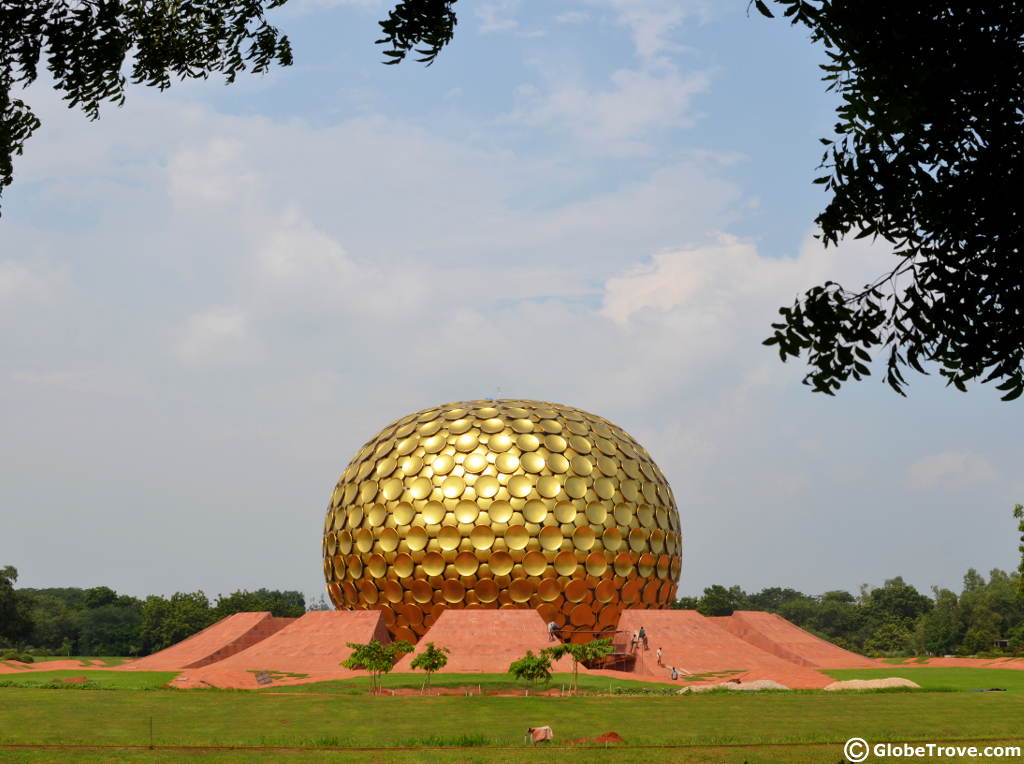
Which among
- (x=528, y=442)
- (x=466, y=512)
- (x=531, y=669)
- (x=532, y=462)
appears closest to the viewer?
(x=531, y=669)

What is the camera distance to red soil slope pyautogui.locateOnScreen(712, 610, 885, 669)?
98.7 ft

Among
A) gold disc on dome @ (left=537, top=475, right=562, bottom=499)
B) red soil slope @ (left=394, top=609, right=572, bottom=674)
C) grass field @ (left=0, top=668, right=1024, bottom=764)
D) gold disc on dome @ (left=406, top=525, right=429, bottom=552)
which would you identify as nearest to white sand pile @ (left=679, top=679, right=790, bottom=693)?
grass field @ (left=0, top=668, right=1024, bottom=764)

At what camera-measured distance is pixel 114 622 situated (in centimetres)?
6075

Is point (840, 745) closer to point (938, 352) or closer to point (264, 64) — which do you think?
point (938, 352)

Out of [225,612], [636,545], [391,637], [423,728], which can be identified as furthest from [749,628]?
[225,612]

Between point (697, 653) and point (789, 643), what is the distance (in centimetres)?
643

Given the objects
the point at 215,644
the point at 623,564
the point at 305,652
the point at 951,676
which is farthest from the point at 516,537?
the point at 951,676

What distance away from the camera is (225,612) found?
49719 millimetres

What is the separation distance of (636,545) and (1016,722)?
1593 centimetres

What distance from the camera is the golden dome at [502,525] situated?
29484 millimetres

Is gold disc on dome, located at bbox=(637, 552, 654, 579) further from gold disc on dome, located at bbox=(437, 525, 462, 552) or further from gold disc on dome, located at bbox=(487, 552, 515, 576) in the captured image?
gold disc on dome, located at bbox=(437, 525, 462, 552)

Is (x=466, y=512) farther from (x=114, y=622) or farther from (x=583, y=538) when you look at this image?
(x=114, y=622)

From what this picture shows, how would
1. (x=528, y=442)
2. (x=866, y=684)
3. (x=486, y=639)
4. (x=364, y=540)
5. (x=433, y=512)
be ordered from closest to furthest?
(x=866, y=684), (x=486, y=639), (x=433, y=512), (x=528, y=442), (x=364, y=540)

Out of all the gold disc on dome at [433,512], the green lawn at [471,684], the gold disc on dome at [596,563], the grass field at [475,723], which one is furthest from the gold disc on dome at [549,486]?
the grass field at [475,723]
